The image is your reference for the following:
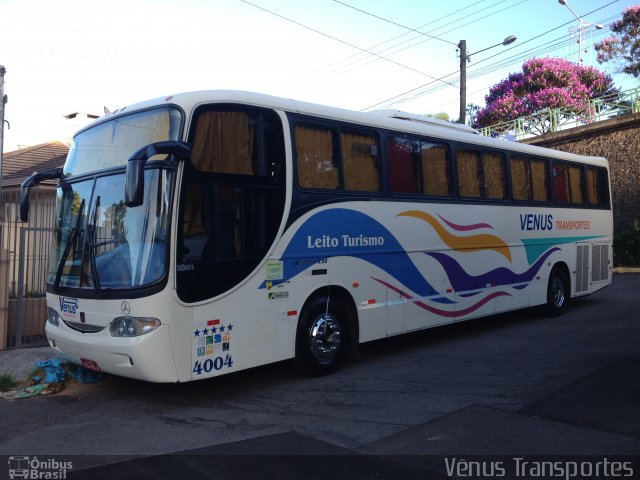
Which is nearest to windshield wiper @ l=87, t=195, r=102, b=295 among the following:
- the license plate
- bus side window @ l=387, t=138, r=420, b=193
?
the license plate

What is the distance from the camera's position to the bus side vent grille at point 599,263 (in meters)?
13.6

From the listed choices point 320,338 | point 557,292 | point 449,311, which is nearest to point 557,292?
point 557,292

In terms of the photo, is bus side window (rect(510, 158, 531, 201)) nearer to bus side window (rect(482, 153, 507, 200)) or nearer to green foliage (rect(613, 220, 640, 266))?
bus side window (rect(482, 153, 507, 200))

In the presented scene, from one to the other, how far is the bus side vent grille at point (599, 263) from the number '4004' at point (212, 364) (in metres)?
10.5

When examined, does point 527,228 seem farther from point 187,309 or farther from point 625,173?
point 625,173

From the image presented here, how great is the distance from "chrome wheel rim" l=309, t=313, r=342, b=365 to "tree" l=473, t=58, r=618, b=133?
2692cm

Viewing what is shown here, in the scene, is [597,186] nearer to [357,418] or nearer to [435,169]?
[435,169]

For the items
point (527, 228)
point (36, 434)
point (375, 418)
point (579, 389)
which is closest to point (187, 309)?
point (36, 434)

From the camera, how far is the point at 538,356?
827cm

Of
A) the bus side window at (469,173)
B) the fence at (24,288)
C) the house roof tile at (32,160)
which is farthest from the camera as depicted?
the house roof tile at (32,160)

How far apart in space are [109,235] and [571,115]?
21575 millimetres

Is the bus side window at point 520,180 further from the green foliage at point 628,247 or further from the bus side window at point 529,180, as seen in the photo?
the green foliage at point 628,247

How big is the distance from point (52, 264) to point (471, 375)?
215 inches

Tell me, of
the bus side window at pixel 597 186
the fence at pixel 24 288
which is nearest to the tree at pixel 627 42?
the bus side window at pixel 597 186
